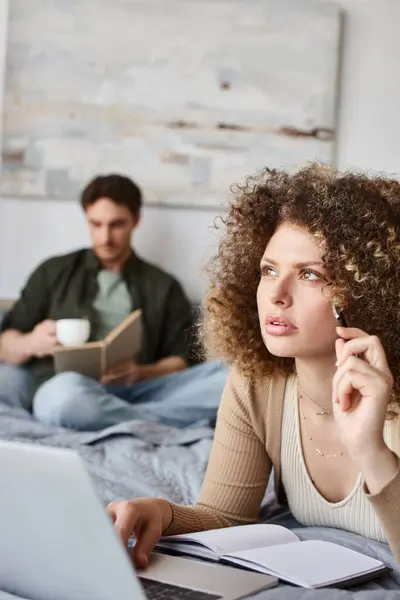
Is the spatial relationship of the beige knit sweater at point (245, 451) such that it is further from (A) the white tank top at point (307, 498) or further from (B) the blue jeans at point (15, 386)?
(B) the blue jeans at point (15, 386)

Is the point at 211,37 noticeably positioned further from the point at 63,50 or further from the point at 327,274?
the point at 327,274

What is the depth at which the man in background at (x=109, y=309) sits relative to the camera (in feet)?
8.91

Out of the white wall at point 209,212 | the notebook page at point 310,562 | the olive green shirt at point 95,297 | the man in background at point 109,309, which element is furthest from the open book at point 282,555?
the white wall at point 209,212

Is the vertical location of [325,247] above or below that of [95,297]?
above

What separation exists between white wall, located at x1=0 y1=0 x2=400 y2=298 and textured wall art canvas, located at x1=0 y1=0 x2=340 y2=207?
0.07m

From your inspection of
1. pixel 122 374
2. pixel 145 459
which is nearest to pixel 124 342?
pixel 122 374

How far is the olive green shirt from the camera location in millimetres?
2990

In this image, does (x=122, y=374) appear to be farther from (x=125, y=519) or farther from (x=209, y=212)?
(x=125, y=519)

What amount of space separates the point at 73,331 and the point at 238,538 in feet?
5.09

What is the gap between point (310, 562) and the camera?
1.02 metres

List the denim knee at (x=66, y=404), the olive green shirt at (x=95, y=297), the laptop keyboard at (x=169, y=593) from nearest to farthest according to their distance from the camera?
the laptop keyboard at (x=169, y=593) → the denim knee at (x=66, y=404) → the olive green shirt at (x=95, y=297)

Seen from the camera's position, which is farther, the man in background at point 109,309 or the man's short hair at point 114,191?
the man's short hair at point 114,191

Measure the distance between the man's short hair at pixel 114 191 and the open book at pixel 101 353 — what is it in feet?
1.69

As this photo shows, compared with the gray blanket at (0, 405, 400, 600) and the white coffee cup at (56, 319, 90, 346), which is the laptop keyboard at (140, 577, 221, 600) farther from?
the white coffee cup at (56, 319, 90, 346)
